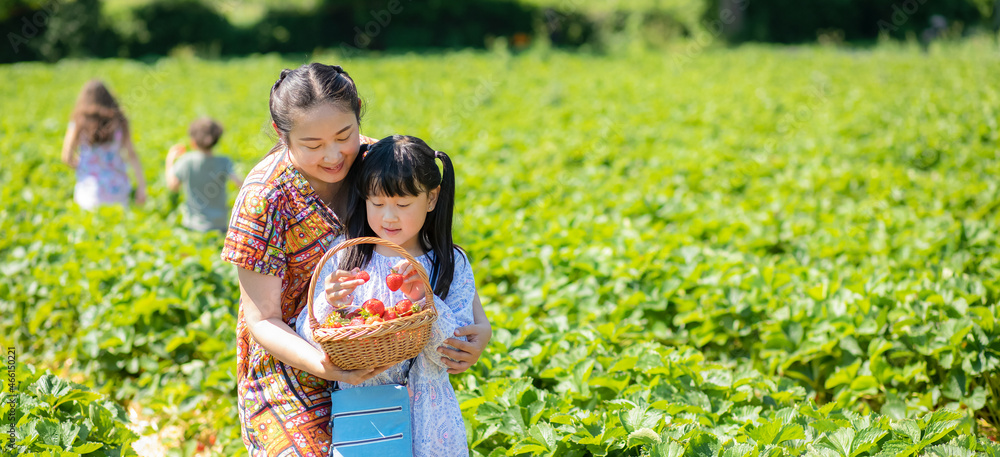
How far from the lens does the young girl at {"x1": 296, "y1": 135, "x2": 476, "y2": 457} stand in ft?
6.04

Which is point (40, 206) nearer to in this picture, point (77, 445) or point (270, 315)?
point (77, 445)

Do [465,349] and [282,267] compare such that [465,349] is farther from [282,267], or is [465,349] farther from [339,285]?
[282,267]

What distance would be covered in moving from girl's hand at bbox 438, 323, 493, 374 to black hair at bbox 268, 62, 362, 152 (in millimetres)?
655

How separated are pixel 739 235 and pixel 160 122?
811 cm

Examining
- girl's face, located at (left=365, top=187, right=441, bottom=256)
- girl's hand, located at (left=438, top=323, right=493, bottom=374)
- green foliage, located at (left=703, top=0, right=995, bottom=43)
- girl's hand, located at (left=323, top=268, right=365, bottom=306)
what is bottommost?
green foliage, located at (left=703, top=0, right=995, bottom=43)

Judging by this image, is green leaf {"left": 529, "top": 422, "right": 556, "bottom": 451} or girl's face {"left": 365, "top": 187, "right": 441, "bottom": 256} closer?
girl's face {"left": 365, "top": 187, "right": 441, "bottom": 256}

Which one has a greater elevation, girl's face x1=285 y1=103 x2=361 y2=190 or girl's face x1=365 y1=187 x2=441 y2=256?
girl's face x1=285 y1=103 x2=361 y2=190

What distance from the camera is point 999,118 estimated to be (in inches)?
299

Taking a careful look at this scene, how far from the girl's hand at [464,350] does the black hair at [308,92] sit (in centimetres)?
65

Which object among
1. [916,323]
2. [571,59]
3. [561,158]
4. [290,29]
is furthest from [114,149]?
[290,29]

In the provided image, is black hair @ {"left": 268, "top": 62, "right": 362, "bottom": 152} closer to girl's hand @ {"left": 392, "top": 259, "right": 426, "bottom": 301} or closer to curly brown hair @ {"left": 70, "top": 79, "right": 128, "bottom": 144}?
girl's hand @ {"left": 392, "top": 259, "right": 426, "bottom": 301}

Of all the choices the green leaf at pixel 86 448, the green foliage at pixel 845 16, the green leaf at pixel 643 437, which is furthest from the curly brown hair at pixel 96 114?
the green foliage at pixel 845 16

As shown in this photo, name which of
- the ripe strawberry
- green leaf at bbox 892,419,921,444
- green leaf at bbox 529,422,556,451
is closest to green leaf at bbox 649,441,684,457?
green leaf at bbox 529,422,556,451

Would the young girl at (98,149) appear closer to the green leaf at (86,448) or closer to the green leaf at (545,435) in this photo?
the green leaf at (86,448)
